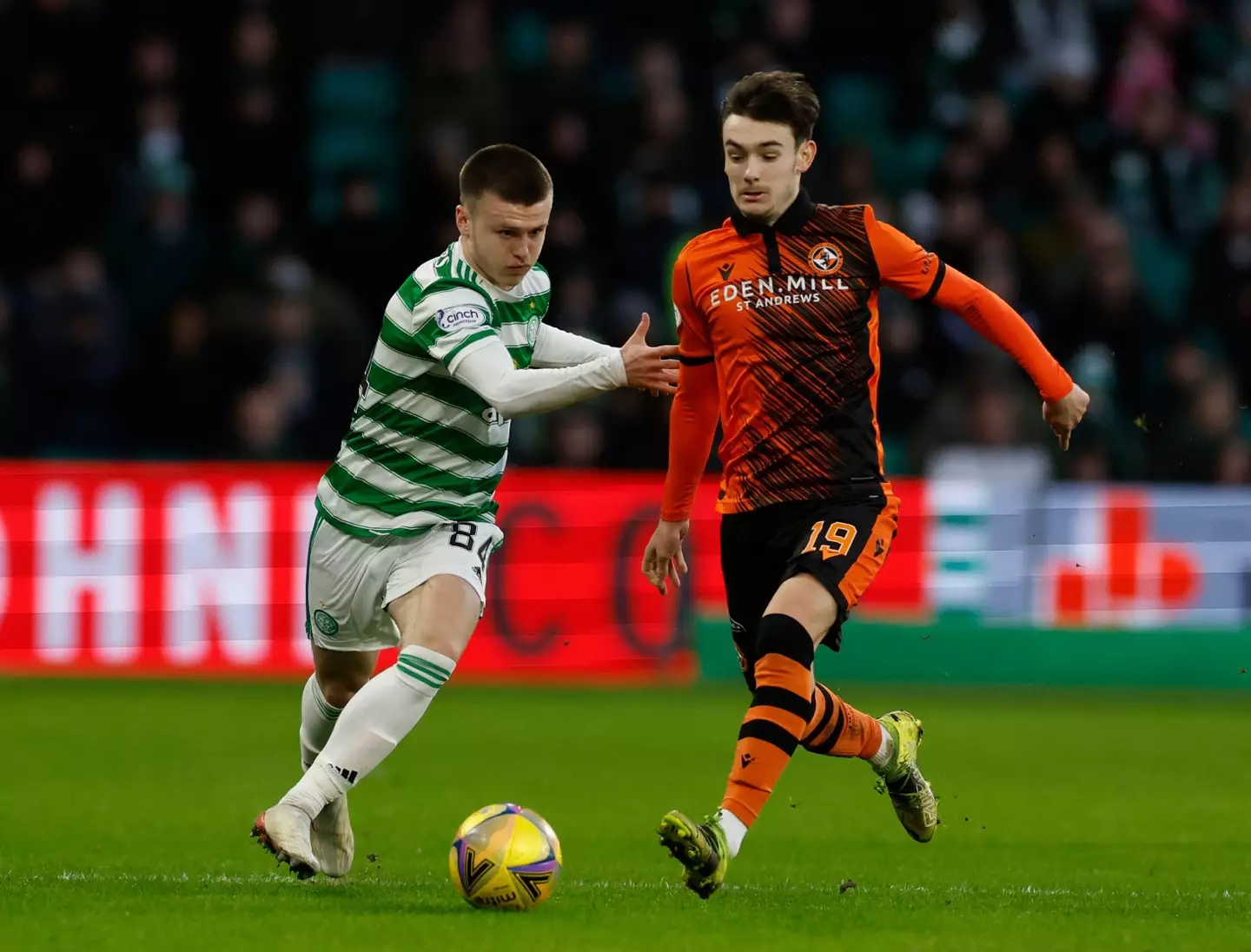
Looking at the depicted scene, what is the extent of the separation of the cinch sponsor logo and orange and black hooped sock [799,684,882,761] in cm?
125

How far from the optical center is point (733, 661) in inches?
557

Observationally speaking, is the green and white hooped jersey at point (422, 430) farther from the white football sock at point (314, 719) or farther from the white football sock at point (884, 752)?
the white football sock at point (884, 752)

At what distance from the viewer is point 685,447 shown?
6.58 m

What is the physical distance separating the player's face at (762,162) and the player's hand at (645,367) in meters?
0.78

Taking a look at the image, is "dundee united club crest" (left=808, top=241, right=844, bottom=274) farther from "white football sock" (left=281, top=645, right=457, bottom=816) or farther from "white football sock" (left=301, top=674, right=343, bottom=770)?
"white football sock" (left=301, top=674, right=343, bottom=770)

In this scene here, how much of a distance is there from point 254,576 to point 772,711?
831 centimetres

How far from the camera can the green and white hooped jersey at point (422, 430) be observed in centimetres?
635

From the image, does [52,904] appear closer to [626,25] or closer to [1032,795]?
[1032,795]

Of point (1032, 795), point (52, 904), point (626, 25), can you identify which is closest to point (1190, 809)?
point (1032, 795)

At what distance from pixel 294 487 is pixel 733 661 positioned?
3.21 meters

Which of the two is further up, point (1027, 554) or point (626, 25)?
point (626, 25)

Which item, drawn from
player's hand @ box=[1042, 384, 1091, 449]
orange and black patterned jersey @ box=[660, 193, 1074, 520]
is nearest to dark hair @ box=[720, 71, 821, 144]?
orange and black patterned jersey @ box=[660, 193, 1074, 520]

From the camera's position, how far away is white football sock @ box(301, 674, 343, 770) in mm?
6664

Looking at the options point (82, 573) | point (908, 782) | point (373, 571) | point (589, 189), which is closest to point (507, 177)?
point (373, 571)
